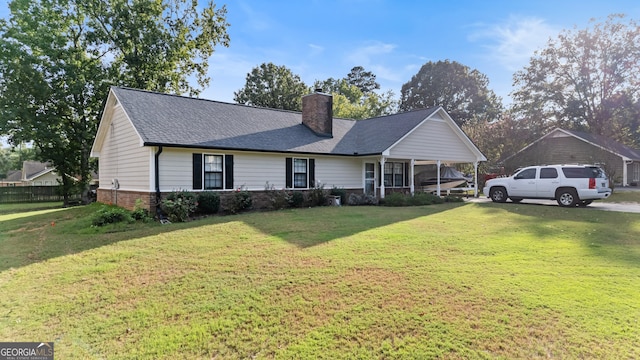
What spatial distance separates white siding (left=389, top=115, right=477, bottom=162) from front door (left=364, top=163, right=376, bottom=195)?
1.82 m

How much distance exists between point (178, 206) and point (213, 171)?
2621mm

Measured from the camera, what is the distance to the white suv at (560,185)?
1393 cm

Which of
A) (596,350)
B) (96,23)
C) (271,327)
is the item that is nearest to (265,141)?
(271,327)

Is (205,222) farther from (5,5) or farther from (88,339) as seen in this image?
(5,5)

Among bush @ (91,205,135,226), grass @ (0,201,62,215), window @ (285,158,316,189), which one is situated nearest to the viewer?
Result: bush @ (91,205,135,226)

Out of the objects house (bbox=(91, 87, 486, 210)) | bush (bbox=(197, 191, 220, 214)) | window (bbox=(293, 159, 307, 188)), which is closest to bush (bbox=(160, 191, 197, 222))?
bush (bbox=(197, 191, 220, 214))

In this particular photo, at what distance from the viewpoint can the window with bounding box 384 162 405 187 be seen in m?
19.3

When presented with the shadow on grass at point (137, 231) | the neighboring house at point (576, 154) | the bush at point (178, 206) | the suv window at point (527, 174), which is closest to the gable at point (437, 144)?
the suv window at point (527, 174)

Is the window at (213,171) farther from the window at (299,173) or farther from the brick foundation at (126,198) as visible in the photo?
the window at (299,173)

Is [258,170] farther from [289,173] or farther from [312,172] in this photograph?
[312,172]

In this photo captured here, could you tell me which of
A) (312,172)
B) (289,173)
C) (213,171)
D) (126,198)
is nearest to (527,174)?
(312,172)

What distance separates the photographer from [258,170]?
48.0ft

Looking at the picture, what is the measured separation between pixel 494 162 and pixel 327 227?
2543 cm

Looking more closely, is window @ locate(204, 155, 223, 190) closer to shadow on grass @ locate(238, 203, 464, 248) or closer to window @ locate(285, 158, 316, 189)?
shadow on grass @ locate(238, 203, 464, 248)
